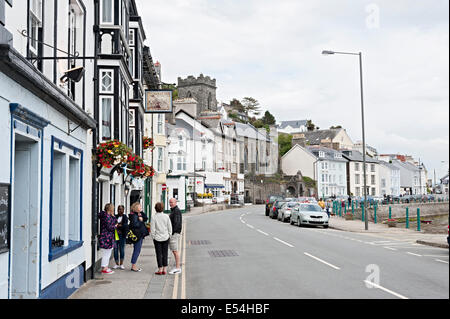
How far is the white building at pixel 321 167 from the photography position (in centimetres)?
9081

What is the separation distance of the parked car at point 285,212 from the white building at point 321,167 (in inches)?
2133

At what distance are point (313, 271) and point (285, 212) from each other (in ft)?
78.5

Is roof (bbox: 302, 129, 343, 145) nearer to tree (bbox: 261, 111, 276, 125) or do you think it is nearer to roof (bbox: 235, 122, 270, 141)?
roof (bbox: 235, 122, 270, 141)

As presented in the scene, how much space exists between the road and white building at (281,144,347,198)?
238 ft

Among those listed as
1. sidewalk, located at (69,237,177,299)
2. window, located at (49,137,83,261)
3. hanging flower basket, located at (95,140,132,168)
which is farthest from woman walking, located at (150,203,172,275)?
window, located at (49,137,83,261)

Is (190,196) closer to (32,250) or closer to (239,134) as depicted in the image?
(239,134)

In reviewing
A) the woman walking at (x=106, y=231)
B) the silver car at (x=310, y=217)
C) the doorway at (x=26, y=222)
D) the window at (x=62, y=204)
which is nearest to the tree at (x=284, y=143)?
the silver car at (x=310, y=217)

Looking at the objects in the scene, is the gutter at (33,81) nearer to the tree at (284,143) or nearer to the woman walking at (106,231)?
the woman walking at (106,231)

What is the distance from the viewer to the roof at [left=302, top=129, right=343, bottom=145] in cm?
11549

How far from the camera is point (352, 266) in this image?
12578mm

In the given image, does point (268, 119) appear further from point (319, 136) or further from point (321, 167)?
point (321, 167)

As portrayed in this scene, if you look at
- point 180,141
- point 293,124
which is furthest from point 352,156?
point 293,124

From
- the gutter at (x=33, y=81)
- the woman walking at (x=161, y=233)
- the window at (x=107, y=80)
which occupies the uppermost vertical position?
the window at (x=107, y=80)

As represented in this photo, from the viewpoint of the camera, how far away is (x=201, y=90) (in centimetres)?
11962
